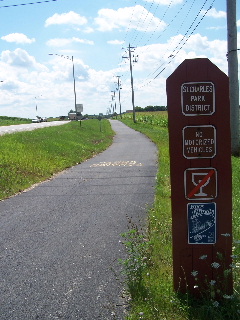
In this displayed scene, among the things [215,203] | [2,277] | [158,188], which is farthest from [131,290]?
[158,188]

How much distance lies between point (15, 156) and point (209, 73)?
14388 mm

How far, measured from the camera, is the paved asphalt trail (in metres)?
4.53

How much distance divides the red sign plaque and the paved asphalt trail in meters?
1.99

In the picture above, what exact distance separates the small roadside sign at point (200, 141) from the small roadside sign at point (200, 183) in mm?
141

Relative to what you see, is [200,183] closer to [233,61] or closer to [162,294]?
[162,294]

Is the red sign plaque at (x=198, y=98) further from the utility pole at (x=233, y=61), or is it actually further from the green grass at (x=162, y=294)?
the utility pole at (x=233, y=61)

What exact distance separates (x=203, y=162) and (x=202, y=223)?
58 centimetres

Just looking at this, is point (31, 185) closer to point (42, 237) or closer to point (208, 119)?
point (42, 237)

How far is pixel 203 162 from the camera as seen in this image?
4.38 metres

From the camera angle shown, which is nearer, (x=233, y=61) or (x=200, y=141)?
(x=200, y=141)

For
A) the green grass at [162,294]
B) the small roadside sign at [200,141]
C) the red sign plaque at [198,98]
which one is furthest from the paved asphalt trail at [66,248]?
the red sign plaque at [198,98]

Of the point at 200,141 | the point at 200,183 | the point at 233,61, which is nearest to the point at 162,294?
the point at 200,183

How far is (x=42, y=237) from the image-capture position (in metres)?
7.10

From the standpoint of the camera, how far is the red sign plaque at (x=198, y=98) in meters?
4.33
